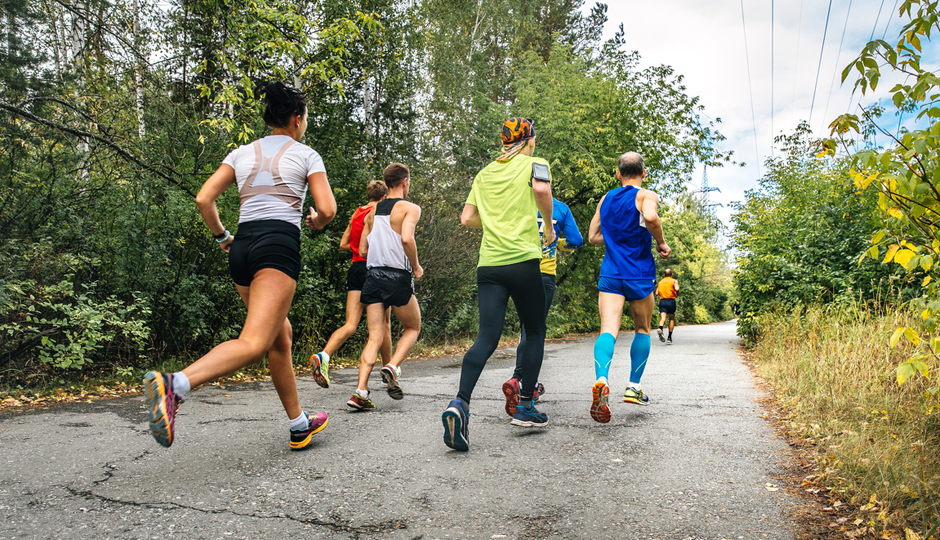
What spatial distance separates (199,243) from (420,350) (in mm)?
4399

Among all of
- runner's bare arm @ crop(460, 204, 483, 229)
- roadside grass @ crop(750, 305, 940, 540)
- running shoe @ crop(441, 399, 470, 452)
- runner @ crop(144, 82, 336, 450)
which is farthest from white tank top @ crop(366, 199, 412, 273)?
roadside grass @ crop(750, 305, 940, 540)

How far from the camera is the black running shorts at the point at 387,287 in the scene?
16.2 ft

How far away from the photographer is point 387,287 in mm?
4945

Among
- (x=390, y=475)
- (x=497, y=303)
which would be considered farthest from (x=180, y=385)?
Result: (x=497, y=303)

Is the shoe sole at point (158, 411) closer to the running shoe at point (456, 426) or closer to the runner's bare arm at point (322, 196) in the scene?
the runner's bare arm at point (322, 196)

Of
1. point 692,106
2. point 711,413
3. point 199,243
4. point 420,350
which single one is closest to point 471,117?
point 692,106

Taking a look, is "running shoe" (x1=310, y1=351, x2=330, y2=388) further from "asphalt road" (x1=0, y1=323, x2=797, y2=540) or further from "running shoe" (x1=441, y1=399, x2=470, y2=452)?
"running shoe" (x1=441, y1=399, x2=470, y2=452)

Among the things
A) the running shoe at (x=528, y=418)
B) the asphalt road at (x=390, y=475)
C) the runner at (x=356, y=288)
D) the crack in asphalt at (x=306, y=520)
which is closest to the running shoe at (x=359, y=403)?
the asphalt road at (x=390, y=475)

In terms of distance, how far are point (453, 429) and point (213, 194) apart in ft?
6.09

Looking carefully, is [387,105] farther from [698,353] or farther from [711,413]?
[711,413]

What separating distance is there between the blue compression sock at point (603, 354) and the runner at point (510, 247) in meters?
0.61

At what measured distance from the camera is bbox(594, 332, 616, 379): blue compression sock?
4.26m

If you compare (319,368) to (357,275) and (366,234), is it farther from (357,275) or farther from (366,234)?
(366,234)

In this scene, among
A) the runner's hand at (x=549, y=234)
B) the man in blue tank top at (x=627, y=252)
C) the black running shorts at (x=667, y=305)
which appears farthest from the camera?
the black running shorts at (x=667, y=305)
